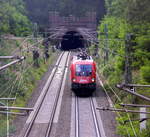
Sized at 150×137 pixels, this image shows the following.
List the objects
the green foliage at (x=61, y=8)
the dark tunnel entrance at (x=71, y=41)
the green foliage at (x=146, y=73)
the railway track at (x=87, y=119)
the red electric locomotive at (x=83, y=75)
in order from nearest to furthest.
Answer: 1. the railway track at (x=87, y=119)
2. the green foliage at (x=146, y=73)
3. the red electric locomotive at (x=83, y=75)
4. the green foliage at (x=61, y=8)
5. the dark tunnel entrance at (x=71, y=41)

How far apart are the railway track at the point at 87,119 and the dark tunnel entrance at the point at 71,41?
30078 millimetres

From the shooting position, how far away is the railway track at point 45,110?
17864 mm

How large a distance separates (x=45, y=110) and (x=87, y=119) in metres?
3.00

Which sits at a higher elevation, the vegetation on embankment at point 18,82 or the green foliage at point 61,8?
the green foliage at point 61,8

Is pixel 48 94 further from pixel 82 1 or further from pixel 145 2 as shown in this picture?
pixel 82 1

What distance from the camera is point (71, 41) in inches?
2195

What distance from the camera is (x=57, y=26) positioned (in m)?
49.7

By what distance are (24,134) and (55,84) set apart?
1233 centimetres

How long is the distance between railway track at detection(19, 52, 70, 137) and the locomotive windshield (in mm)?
2076

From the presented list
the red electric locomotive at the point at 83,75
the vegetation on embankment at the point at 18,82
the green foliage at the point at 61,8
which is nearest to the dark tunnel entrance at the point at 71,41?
the green foliage at the point at 61,8

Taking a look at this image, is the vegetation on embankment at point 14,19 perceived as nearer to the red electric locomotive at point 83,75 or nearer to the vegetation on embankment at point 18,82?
the vegetation on embankment at point 18,82

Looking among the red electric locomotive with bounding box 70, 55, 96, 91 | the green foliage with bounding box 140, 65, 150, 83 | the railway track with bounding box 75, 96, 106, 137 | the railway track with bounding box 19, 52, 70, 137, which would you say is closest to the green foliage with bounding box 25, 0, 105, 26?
the railway track with bounding box 19, 52, 70, 137

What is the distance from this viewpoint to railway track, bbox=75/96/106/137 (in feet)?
57.6

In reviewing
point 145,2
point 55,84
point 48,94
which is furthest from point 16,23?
point 145,2
